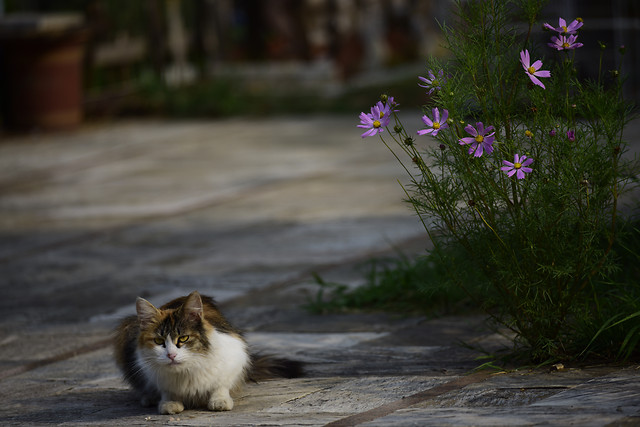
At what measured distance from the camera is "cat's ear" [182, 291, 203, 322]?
4.23 m

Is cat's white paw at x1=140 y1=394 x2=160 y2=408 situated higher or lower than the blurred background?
lower

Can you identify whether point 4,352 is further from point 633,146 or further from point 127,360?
point 633,146

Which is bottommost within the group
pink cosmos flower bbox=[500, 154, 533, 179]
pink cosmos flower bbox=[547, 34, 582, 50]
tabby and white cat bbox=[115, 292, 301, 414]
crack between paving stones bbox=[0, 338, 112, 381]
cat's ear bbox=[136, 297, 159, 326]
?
crack between paving stones bbox=[0, 338, 112, 381]

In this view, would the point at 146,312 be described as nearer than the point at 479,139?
No

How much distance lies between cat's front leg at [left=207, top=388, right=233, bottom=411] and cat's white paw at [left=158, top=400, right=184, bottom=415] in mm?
Result: 126

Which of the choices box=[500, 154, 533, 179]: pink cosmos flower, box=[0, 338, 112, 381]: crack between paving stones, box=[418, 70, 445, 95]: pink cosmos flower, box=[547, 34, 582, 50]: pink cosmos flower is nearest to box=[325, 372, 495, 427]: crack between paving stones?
box=[500, 154, 533, 179]: pink cosmos flower

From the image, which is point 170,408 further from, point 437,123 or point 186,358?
point 437,123

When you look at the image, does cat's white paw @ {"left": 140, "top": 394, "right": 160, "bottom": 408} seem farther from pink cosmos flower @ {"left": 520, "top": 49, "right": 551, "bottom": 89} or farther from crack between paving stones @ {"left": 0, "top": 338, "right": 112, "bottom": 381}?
pink cosmos flower @ {"left": 520, "top": 49, "right": 551, "bottom": 89}

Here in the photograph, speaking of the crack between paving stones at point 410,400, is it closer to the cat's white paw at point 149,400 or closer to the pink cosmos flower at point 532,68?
the cat's white paw at point 149,400

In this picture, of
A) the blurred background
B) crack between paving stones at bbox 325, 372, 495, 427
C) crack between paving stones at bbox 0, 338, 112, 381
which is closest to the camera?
crack between paving stones at bbox 325, 372, 495, 427

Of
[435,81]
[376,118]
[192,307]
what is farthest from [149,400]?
[435,81]

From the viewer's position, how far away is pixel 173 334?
418cm

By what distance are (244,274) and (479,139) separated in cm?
321

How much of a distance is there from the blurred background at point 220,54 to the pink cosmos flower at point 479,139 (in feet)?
31.2
